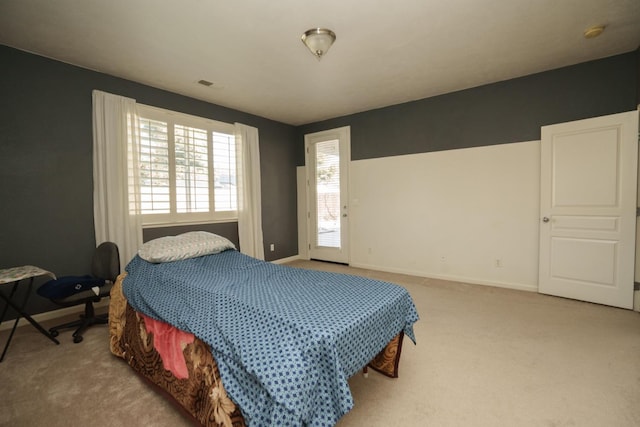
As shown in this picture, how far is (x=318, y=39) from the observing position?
2439 mm

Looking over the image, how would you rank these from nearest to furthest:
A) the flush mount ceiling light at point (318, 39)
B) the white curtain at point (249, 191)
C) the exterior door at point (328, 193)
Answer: the flush mount ceiling light at point (318, 39)
the white curtain at point (249, 191)
the exterior door at point (328, 193)

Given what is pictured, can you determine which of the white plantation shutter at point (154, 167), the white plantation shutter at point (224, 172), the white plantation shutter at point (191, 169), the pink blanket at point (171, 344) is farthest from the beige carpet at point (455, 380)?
the white plantation shutter at point (224, 172)

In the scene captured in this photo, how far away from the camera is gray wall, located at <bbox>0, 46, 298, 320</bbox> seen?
2.62 meters

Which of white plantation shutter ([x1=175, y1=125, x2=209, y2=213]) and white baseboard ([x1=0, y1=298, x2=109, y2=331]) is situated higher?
white plantation shutter ([x1=175, y1=125, x2=209, y2=213])

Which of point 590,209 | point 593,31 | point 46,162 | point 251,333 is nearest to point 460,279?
point 590,209

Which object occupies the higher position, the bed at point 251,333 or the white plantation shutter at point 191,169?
the white plantation shutter at point 191,169

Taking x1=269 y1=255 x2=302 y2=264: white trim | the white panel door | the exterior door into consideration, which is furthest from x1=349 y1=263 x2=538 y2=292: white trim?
x1=269 y1=255 x2=302 y2=264: white trim

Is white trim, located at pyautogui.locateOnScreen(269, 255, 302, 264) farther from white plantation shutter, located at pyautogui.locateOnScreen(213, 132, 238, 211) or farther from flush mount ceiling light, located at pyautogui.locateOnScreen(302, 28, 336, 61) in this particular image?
flush mount ceiling light, located at pyautogui.locateOnScreen(302, 28, 336, 61)

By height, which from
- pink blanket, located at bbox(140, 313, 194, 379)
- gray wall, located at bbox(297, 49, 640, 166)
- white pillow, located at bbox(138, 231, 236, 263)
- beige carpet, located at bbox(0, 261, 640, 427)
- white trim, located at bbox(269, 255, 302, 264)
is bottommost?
beige carpet, located at bbox(0, 261, 640, 427)

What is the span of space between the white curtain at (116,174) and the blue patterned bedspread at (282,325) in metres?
1.48

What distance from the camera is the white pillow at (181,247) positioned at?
2.23 m

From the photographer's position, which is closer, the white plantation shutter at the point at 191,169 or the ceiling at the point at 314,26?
the ceiling at the point at 314,26

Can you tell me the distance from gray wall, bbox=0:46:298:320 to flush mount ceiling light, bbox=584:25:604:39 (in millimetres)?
4805

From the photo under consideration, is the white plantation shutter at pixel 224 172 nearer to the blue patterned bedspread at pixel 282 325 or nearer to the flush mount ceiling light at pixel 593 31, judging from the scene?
the blue patterned bedspread at pixel 282 325
